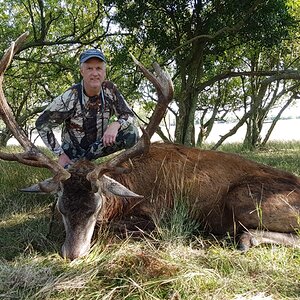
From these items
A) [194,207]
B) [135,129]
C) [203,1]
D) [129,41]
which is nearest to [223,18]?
[203,1]

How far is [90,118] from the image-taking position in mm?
6047

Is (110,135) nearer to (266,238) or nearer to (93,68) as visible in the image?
(93,68)

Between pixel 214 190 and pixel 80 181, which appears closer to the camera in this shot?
pixel 80 181

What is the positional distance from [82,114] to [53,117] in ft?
1.26

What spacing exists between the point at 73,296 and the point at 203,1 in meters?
8.40

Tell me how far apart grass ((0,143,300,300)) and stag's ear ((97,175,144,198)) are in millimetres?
461

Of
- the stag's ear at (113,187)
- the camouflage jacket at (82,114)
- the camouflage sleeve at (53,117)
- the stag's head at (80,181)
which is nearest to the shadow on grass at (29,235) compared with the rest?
the stag's head at (80,181)

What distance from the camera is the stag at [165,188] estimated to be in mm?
4605

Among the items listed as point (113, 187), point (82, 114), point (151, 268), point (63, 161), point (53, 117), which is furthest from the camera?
point (82, 114)

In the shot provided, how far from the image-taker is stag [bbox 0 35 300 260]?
4.61 metres

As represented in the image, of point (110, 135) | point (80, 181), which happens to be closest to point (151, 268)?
point (80, 181)

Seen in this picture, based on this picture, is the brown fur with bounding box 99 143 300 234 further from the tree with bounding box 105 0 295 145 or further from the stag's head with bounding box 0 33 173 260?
the tree with bounding box 105 0 295 145

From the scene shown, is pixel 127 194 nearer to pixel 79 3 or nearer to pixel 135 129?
pixel 135 129

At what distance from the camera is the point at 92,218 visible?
15.0ft
